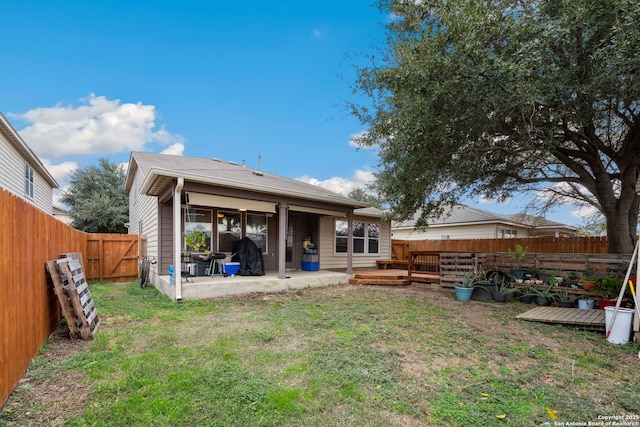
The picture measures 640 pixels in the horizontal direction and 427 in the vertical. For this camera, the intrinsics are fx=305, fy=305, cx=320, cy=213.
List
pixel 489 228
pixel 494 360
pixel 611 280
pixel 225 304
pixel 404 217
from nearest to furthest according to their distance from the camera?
pixel 494 360, pixel 611 280, pixel 225 304, pixel 404 217, pixel 489 228

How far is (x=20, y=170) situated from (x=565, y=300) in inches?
622

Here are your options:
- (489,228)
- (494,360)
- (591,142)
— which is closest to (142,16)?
(494,360)

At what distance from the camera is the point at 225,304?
648 cm

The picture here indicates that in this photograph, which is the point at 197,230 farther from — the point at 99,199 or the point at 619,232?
the point at 99,199

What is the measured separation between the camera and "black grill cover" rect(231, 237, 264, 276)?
855 centimetres

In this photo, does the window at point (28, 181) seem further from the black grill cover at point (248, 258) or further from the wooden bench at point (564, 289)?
the wooden bench at point (564, 289)

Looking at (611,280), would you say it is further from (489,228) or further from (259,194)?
(489,228)

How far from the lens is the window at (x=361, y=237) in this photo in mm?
12227

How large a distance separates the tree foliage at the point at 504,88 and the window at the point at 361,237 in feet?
13.7

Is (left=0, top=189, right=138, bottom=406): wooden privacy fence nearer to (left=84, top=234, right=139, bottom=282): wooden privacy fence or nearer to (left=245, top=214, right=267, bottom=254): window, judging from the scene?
(left=245, top=214, right=267, bottom=254): window

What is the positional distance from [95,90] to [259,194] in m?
10.7

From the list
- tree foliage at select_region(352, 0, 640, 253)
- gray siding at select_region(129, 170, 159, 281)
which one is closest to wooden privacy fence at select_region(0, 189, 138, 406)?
gray siding at select_region(129, 170, 159, 281)

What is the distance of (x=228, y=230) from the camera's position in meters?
9.31

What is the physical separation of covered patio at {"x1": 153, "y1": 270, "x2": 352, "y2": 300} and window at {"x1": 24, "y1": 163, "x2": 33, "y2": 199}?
24.0 feet
